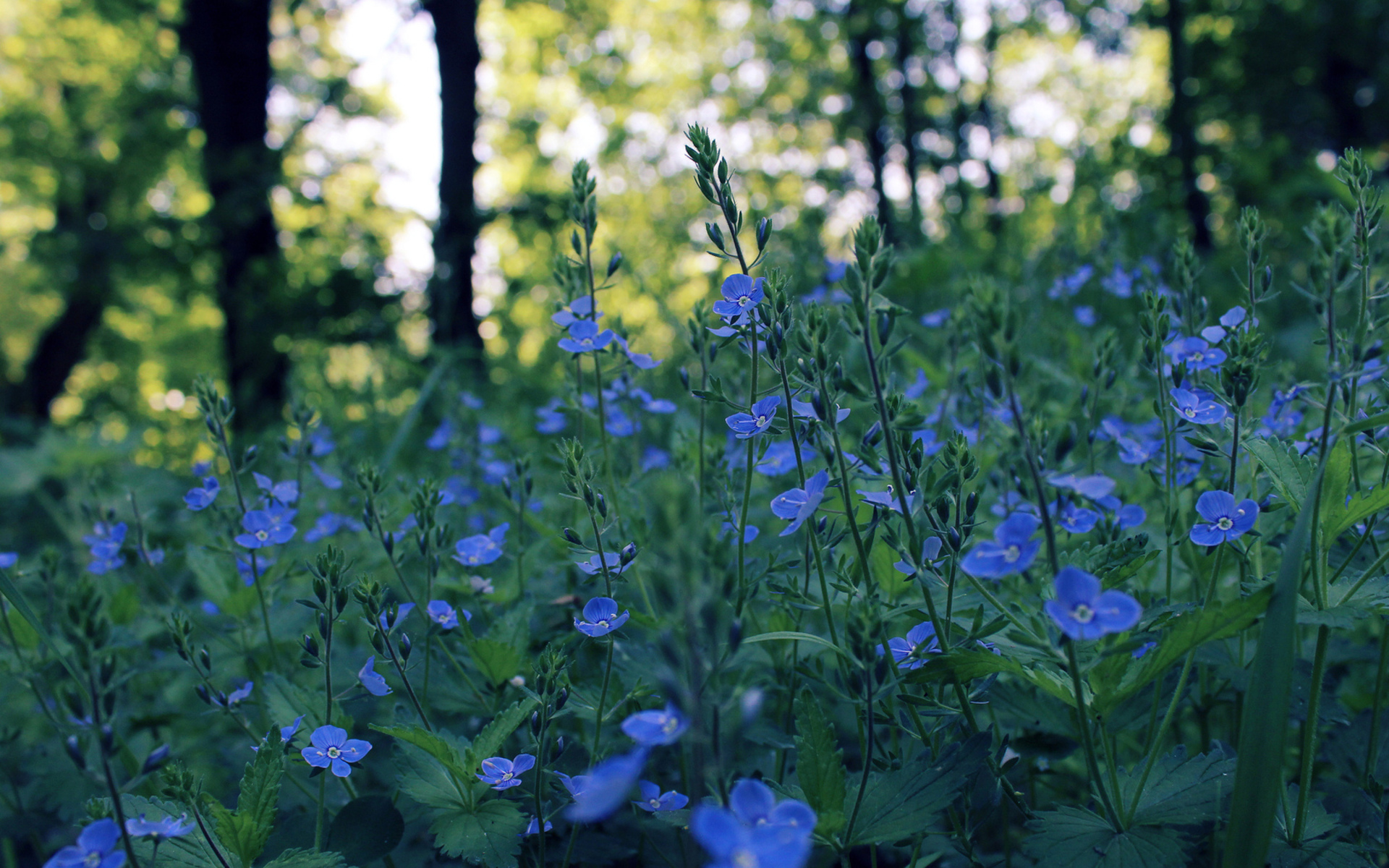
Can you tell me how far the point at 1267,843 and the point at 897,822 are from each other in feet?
1.85

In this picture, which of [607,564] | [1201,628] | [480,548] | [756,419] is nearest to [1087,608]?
[1201,628]

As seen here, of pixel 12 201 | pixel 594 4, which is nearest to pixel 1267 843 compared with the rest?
pixel 594 4

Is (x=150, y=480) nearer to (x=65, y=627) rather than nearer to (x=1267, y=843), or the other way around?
(x=65, y=627)

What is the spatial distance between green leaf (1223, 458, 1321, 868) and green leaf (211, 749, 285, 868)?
1687 millimetres

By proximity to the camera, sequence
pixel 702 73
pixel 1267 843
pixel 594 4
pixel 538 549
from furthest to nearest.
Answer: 1. pixel 702 73
2. pixel 594 4
3. pixel 538 549
4. pixel 1267 843

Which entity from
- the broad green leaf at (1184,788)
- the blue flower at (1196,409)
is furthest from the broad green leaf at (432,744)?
the blue flower at (1196,409)

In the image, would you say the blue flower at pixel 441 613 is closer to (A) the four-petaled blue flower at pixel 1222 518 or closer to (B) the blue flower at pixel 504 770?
(B) the blue flower at pixel 504 770

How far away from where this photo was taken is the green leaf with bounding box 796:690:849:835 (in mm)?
1418

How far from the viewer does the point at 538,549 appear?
2531 millimetres

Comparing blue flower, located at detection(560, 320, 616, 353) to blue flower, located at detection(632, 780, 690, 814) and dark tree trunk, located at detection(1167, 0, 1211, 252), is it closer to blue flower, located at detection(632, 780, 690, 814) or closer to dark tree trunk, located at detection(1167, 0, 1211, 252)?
blue flower, located at detection(632, 780, 690, 814)

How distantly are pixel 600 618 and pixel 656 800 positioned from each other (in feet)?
1.31

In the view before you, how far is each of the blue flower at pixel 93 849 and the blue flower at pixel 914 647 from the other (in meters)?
1.33

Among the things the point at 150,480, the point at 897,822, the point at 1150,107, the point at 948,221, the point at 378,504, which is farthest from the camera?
the point at 1150,107

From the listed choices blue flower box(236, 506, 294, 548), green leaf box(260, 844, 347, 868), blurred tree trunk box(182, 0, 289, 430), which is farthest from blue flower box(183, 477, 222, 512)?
blurred tree trunk box(182, 0, 289, 430)
